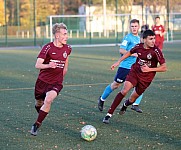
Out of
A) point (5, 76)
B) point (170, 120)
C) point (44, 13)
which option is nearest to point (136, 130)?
point (170, 120)

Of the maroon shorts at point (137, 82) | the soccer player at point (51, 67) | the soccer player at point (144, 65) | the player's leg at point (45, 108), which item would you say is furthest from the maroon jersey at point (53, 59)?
the maroon shorts at point (137, 82)

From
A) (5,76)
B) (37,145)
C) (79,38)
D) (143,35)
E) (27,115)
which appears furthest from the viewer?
(79,38)

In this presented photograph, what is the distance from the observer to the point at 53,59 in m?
7.81

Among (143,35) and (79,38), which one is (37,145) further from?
(79,38)

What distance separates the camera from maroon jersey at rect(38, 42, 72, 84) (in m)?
7.78

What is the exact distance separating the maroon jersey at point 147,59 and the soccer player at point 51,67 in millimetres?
1332

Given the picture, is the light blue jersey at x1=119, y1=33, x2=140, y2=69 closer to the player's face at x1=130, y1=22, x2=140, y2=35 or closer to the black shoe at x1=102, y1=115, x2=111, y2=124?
the player's face at x1=130, y1=22, x2=140, y2=35

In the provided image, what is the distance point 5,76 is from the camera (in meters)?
16.9

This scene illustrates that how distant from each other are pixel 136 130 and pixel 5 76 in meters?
9.78

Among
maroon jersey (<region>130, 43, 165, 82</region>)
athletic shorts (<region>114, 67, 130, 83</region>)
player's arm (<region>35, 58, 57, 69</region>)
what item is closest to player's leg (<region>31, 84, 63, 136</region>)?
player's arm (<region>35, 58, 57, 69</region>)

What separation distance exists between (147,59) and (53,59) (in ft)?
5.53

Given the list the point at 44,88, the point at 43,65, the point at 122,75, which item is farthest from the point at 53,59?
the point at 122,75

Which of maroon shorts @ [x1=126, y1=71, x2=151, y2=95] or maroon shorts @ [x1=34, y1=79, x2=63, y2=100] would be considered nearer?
maroon shorts @ [x1=34, y1=79, x2=63, y2=100]

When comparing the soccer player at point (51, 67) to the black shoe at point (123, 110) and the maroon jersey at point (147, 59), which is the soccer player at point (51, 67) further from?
the black shoe at point (123, 110)
